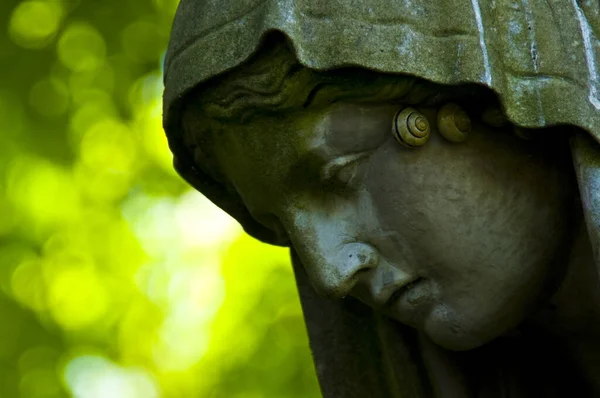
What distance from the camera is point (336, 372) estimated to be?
3484 millimetres

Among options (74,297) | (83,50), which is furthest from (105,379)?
(83,50)

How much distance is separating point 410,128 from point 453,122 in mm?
93

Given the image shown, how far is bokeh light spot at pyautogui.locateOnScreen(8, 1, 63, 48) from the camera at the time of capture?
6359 mm

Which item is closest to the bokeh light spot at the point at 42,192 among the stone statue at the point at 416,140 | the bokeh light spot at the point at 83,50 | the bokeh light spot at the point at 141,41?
the bokeh light spot at the point at 83,50

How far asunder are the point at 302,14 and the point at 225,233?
14.6 ft

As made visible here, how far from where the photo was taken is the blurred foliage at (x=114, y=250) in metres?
6.55

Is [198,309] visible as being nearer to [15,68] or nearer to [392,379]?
[15,68]

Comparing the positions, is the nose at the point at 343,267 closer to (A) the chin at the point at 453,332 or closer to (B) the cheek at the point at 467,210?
(B) the cheek at the point at 467,210

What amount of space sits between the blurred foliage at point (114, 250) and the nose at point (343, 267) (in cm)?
378

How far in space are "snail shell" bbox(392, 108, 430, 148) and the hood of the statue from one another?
15 cm

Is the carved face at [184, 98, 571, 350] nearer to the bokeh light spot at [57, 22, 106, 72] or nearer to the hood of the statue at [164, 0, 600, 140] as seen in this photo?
the hood of the statue at [164, 0, 600, 140]

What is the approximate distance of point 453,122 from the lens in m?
2.79

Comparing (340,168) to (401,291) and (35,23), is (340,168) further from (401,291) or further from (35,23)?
(35,23)

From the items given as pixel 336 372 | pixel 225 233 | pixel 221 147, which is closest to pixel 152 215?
pixel 225 233
